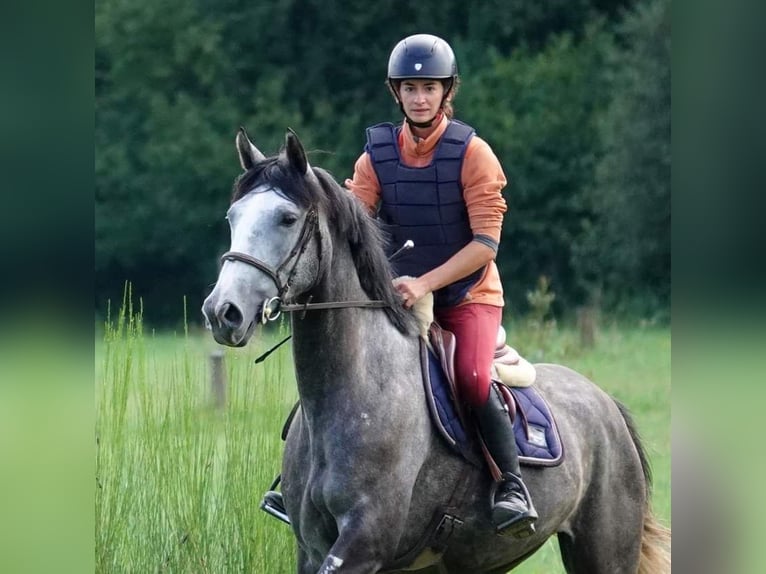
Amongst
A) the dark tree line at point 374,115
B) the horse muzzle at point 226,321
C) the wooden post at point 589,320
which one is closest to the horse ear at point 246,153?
the horse muzzle at point 226,321

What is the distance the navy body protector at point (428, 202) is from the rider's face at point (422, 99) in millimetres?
116

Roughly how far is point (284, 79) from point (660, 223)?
7.70m

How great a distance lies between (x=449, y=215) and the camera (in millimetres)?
5004

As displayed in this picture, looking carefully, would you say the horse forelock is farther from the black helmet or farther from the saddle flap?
the saddle flap

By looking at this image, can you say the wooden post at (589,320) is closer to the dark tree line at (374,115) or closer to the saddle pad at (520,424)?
the dark tree line at (374,115)

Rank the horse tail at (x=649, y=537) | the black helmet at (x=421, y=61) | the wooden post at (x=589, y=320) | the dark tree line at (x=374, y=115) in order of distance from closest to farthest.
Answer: the black helmet at (x=421, y=61) < the horse tail at (x=649, y=537) < the wooden post at (x=589, y=320) < the dark tree line at (x=374, y=115)

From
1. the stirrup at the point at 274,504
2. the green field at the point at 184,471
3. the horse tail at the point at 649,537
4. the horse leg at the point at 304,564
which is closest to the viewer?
the horse leg at the point at 304,564

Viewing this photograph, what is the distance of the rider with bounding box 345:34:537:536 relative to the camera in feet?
15.8

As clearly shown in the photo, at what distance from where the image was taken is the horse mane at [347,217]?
430cm

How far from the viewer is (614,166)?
23734 mm

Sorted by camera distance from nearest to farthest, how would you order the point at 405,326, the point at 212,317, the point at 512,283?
the point at 212,317 < the point at 405,326 < the point at 512,283
